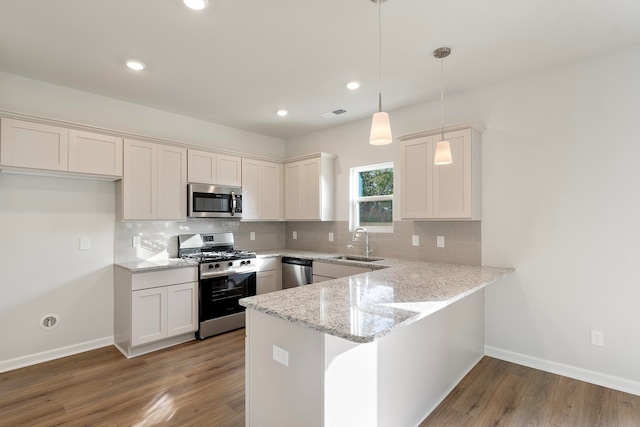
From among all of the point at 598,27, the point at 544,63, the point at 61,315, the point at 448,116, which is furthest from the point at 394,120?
the point at 61,315

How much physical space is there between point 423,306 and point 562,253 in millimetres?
1933

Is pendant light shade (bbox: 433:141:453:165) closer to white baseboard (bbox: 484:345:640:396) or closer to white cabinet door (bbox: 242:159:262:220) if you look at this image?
white baseboard (bbox: 484:345:640:396)

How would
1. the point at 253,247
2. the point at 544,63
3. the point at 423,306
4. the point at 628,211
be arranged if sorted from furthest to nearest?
the point at 253,247 → the point at 544,63 → the point at 628,211 → the point at 423,306

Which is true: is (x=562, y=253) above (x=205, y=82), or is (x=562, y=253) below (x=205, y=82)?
below

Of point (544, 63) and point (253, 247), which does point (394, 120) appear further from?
point (253, 247)

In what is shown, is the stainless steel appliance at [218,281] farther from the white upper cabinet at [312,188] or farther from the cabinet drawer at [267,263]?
the white upper cabinet at [312,188]

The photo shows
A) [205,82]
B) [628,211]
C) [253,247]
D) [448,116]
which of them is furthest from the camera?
[253,247]

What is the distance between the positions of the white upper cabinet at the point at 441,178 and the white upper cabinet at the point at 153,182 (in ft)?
8.49

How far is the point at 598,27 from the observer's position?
2316 mm

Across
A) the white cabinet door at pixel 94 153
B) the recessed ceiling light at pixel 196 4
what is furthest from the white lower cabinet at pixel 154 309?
the recessed ceiling light at pixel 196 4

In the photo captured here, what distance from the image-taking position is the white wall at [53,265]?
3.02 m

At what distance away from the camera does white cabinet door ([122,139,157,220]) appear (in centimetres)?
343

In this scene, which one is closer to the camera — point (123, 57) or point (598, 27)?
point (598, 27)

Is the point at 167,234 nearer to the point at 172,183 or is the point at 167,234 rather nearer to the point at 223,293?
the point at 172,183
